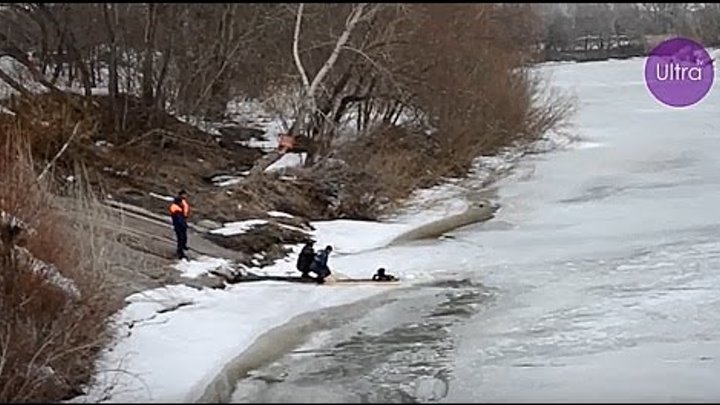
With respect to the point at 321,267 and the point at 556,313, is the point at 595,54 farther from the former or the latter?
the point at 556,313

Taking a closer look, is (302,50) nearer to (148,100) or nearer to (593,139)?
(148,100)

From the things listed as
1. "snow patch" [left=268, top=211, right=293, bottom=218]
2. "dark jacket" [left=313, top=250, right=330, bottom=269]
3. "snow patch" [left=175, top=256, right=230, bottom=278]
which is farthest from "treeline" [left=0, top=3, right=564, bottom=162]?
"dark jacket" [left=313, top=250, right=330, bottom=269]

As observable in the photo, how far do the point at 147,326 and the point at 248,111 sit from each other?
1695cm

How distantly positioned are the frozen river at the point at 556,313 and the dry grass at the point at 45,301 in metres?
1.79

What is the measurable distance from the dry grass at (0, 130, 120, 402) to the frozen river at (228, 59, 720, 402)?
1.79 m

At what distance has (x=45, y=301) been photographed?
482 inches

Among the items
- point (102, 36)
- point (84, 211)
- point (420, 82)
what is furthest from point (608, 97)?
point (84, 211)

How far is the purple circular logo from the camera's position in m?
28.4

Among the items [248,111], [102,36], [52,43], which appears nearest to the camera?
[102,36]

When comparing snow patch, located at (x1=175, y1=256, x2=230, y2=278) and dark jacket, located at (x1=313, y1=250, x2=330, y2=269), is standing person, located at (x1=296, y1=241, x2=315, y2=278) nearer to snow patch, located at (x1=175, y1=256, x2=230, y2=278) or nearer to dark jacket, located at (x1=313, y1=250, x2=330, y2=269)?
dark jacket, located at (x1=313, y1=250, x2=330, y2=269)

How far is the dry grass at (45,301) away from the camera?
10558 millimetres

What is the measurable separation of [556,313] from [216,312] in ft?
15.0

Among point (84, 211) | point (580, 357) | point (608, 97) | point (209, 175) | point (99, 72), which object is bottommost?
point (580, 357)

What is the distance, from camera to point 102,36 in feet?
67.6
